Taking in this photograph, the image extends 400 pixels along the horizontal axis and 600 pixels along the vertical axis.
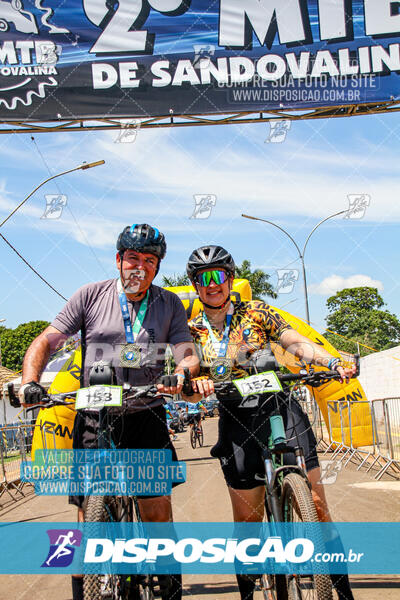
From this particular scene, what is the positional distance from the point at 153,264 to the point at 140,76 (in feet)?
14.0

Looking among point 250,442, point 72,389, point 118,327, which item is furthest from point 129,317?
point 72,389

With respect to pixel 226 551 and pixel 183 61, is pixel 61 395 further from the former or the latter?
pixel 183 61

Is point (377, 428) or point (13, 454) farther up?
point (377, 428)

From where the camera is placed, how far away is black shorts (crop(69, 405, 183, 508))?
11.7 ft

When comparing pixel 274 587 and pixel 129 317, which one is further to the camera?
pixel 129 317

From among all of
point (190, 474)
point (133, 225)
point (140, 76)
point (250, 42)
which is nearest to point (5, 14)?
point (140, 76)

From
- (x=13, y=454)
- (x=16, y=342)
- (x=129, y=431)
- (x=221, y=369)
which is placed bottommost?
(x=13, y=454)

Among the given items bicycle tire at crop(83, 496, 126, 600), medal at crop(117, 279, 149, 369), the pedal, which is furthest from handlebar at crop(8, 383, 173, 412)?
the pedal

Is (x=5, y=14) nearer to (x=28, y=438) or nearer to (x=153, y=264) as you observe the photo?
(x=153, y=264)

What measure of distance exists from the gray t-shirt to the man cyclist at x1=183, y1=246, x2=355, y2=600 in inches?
9.5

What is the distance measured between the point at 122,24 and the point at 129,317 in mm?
4996

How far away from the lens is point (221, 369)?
3.65m

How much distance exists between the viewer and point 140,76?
731cm

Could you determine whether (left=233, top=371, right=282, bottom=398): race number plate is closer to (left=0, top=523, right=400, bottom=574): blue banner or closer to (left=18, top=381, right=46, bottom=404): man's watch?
(left=0, top=523, right=400, bottom=574): blue banner
